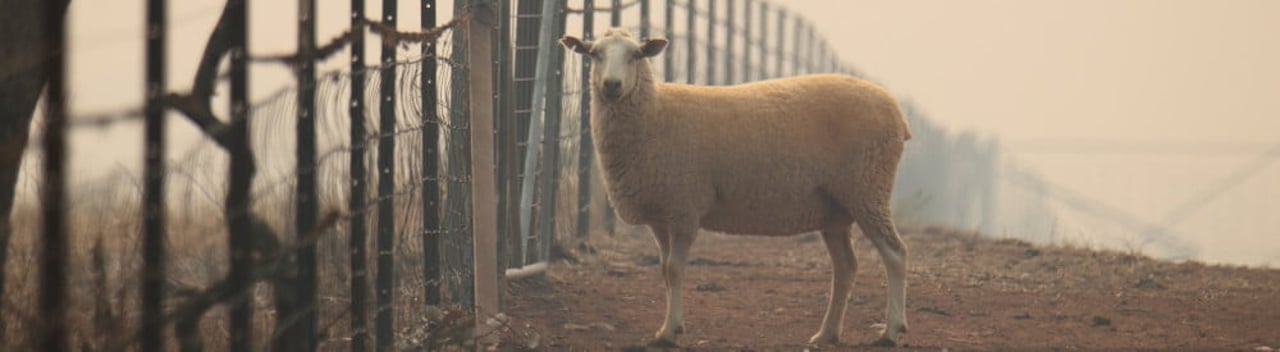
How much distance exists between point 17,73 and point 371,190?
1701mm

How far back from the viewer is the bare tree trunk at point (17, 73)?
22.4 feet

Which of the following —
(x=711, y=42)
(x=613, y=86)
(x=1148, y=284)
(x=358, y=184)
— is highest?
(x=711, y=42)

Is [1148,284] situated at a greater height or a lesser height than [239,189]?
A: lesser

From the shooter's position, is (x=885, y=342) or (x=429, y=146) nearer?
(x=429, y=146)

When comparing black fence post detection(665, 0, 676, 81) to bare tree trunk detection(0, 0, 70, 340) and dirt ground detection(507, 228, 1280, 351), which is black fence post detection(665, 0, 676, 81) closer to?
dirt ground detection(507, 228, 1280, 351)

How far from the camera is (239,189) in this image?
20.3 ft

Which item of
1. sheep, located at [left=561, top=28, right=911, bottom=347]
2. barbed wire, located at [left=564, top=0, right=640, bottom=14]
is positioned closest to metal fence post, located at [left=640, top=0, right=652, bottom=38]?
barbed wire, located at [left=564, top=0, right=640, bottom=14]

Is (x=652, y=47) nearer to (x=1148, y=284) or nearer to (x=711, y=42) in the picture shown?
(x=1148, y=284)

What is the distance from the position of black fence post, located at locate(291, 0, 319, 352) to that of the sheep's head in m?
3.51

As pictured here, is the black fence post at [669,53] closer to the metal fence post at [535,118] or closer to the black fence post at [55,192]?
the metal fence post at [535,118]

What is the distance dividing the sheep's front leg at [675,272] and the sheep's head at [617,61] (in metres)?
0.68

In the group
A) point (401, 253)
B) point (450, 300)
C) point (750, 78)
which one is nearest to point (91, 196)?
point (401, 253)

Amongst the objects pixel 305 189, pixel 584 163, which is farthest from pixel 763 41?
pixel 305 189

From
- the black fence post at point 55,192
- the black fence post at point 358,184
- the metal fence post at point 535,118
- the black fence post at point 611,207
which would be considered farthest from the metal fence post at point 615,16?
the black fence post at point 55,192
